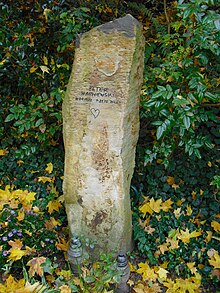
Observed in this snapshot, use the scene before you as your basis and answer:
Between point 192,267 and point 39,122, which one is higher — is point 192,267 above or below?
below

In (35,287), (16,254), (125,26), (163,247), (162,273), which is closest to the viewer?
(125,26)

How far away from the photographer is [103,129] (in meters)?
2.28

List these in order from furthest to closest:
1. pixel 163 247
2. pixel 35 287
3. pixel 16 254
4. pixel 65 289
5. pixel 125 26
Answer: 1. pixel 163 247
2. pixel 16 254
3. pixel 65 289
4. pixel 35 287
5. pixel 125 26

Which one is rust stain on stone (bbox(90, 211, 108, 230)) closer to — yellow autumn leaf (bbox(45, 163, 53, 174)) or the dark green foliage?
the dark green foliage

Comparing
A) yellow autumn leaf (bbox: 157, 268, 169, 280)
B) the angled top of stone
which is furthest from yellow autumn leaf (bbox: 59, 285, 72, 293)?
the angled top of stone

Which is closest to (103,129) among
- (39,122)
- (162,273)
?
(39,122)

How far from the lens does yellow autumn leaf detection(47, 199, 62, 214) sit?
310cm

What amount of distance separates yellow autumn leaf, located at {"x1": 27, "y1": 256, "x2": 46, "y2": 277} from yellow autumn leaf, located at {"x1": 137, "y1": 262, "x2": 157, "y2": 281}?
749mm

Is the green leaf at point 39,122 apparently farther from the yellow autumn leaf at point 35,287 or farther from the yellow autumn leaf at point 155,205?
the yellow autumn leaf at point 35,287

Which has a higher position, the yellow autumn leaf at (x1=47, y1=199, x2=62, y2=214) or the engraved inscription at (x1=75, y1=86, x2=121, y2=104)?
the engraved inscription at (x1=75, y1=86, x2=121, y2=104)

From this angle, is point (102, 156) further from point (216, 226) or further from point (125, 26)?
point (216, 226)

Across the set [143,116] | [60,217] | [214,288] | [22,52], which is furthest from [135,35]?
[214,288]

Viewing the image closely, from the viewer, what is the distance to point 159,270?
2717mm

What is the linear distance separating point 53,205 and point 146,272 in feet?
3.21
